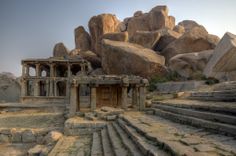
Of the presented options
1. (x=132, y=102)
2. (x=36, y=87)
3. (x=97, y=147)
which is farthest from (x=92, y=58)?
(x=97, y=147)

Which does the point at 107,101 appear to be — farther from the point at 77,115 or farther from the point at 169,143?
the point at 169,143

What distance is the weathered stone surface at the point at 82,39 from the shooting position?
46500 mm

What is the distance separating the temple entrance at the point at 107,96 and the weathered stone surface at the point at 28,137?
19.6 ft

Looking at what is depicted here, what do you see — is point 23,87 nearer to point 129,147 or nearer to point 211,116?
point 129,147

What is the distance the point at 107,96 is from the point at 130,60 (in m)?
13.8

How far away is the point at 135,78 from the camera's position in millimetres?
15578

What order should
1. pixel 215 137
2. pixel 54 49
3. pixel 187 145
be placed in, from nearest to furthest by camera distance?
pixel 187 145
pixel 215 137
pixel 54 49

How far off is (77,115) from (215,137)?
989cm

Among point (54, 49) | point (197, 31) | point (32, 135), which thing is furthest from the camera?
point (54, 49)

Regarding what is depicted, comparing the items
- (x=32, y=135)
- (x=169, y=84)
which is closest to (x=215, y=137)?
(x=32, y=135)

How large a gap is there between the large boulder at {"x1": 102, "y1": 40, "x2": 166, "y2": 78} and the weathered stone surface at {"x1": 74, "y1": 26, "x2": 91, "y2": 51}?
14434 mm

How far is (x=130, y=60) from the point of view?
99.5ft

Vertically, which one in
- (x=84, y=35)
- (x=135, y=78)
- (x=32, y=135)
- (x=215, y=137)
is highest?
(x=84, y=35)

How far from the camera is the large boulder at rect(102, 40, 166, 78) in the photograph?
29812 millimetres
